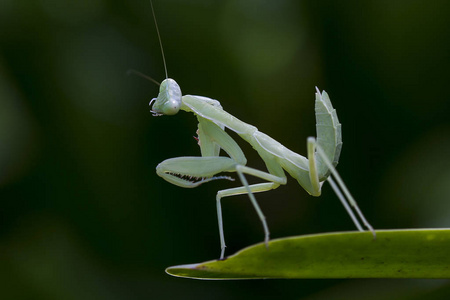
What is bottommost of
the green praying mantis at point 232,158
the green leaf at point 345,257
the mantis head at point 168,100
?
the green leaf at point 345,257

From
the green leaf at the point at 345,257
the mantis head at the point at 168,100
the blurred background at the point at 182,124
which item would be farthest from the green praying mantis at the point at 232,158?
the green leaf at the point at 345,257

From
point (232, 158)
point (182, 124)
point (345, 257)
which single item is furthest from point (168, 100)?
point (345, 257)

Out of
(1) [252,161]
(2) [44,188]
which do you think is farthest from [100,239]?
(1) [252,161]

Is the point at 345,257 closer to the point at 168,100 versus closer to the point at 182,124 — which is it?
the point at 168,100

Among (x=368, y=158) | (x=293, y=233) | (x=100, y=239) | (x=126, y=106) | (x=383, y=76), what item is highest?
(x=126, y=106)

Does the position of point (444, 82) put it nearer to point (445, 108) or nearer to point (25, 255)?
point (445, 108)

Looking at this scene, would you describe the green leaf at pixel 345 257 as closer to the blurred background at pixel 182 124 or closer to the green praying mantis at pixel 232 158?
the green praying mantis at pixel 232 158
